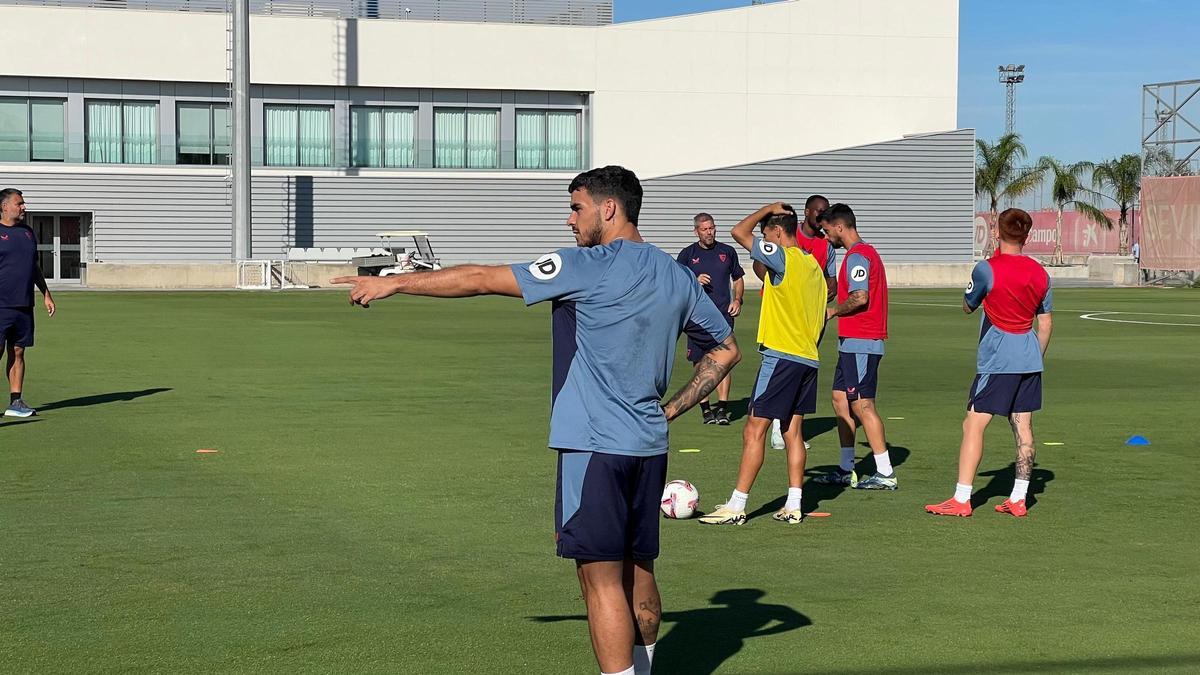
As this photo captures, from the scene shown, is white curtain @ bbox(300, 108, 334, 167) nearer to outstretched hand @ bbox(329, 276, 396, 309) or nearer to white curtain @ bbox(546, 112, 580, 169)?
white curtain @ bbox(546, 112, 580, 169)

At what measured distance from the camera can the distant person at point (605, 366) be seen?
501 centimetres

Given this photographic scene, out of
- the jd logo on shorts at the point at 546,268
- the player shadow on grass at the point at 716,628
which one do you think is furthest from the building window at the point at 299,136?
the jd logo on shorts at the point at 546,268

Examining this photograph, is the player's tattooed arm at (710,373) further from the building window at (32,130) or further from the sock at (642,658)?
the building window at (32,130)

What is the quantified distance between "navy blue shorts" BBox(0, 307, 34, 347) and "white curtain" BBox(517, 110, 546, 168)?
50595 millimetres

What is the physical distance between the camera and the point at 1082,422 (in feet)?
47.4

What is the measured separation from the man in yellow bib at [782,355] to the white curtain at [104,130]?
55.2 metres

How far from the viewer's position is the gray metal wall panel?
198 ft

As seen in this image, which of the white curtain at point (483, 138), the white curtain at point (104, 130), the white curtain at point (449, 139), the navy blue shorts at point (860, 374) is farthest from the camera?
the white curtain at point (483, 138)

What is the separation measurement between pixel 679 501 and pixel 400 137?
5533 centimetres

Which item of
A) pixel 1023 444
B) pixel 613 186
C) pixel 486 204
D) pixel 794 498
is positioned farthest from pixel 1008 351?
pixel 486 204

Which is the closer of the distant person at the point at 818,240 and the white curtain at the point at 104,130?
the distant person at the point at 818,240

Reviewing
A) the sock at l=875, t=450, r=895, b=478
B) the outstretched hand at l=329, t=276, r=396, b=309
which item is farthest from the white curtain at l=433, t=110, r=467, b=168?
the outstretched hand at l=329, t=276, r=396, b=309

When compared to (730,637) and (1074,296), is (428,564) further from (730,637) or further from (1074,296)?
(1074,296)

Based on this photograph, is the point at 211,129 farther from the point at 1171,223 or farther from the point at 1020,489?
the point at 1020,489
